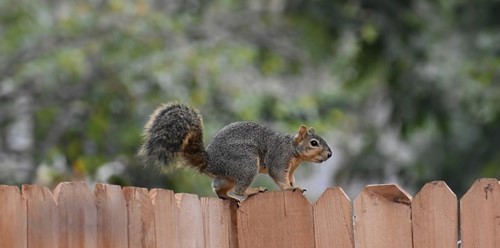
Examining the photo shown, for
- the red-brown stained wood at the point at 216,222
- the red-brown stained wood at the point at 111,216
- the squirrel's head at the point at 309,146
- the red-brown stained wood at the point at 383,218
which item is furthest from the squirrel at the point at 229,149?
the red-brown stained wood at the point at 111,216

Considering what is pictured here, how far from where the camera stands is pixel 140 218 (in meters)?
3.44

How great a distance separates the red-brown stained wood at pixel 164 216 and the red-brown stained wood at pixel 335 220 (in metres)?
0.45

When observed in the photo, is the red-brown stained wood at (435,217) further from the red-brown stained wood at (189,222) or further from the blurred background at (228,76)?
the blurred background at (228,76)

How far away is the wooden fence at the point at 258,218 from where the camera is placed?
10.5ft

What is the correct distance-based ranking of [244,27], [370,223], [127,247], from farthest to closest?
[244,27], [370,223], [127,247]

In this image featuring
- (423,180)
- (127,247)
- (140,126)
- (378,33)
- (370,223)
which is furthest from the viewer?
(423,180)

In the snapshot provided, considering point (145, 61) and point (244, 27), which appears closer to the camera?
point (145, 61)

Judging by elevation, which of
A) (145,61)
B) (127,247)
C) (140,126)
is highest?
(145,61)

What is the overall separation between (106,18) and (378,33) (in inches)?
86.9

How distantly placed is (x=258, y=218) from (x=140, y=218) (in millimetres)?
489

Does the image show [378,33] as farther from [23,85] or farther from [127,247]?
[127,247]

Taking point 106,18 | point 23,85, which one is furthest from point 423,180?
point 23,85

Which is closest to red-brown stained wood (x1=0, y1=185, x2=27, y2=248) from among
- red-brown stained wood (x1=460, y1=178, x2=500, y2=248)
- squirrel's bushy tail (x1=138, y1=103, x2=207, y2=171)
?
squirrel's bushy tail (x1=138, y1=103, x2=207, y2=171)

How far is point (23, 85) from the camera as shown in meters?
9.23
